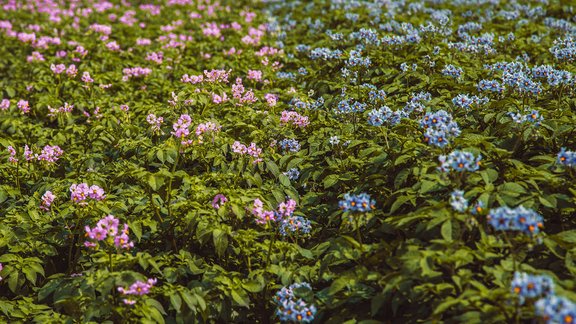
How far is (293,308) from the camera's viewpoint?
3314 millimetres

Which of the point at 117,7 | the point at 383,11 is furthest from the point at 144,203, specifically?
the point at 117,7

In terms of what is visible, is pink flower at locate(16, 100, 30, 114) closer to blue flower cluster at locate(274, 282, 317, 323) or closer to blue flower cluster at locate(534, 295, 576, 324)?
blue flower cluster at locate(274, 282, 317, 323)

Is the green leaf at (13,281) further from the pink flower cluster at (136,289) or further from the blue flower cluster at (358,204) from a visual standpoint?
the blue flower cluster at (358,204)

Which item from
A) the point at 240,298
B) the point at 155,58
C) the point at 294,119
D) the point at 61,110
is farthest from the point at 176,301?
the point at 155,58

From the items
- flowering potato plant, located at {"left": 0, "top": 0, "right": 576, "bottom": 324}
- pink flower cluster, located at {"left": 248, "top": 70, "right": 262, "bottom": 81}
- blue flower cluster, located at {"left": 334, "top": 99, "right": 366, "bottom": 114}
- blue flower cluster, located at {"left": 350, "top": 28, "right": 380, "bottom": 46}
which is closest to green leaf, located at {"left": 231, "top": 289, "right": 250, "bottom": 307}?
flowering potato plant, located at {"left": 0, "top": 0, "right": 576, "bottom": 324}

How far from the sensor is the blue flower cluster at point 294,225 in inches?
155

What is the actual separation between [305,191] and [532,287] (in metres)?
2.70

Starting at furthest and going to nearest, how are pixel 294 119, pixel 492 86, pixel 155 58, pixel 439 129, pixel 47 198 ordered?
pixel 155 58 → pixel 294 119 → pixel 492 86 → pixel 47 198 → pixel 439 129

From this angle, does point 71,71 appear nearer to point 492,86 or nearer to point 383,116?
point 383,116

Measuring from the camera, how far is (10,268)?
3797 millimetres

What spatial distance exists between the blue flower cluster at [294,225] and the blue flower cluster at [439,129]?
44.8 inches

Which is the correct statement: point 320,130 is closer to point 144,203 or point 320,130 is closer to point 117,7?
point 144,203

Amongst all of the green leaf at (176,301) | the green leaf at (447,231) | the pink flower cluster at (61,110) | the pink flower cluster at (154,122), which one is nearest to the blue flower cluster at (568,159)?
the green leaf at (447,231)

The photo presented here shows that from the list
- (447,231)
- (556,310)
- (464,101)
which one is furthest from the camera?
(464,101)
